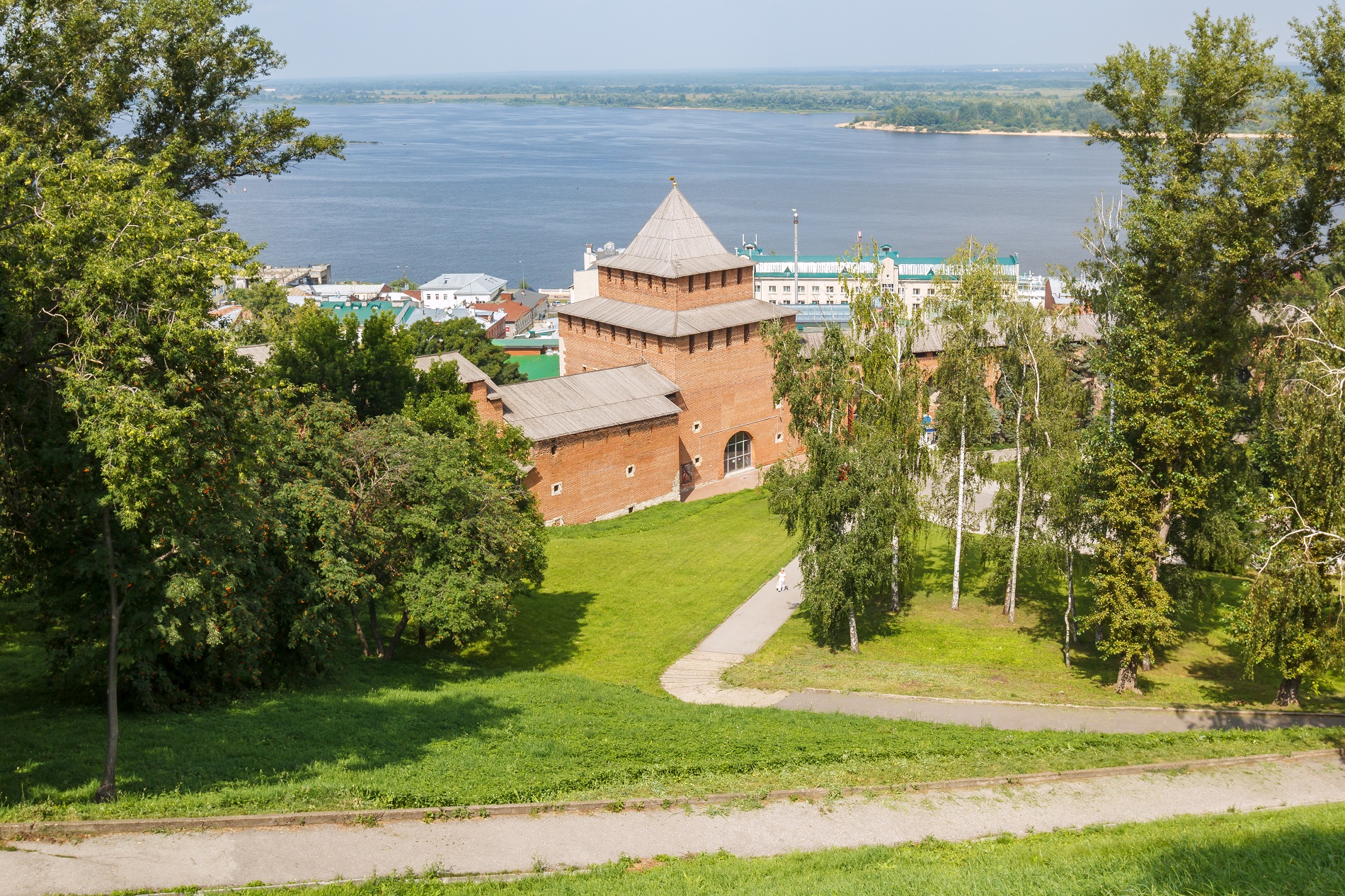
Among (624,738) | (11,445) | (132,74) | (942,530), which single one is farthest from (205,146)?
(942,530)

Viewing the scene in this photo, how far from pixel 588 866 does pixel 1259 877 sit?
550cm

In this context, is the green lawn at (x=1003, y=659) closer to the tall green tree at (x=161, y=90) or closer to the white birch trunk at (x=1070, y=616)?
the white birch trunk at (x=1070, y=616)

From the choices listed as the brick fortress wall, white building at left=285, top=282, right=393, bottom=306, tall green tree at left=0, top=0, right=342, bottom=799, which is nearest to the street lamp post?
the brick fortress wall

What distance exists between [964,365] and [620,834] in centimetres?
1239

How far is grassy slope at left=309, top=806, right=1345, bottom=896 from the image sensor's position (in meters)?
8.97

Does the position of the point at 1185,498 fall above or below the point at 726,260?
below

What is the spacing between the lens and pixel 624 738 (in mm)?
13297

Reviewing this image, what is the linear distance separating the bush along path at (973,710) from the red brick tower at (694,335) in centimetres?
1434

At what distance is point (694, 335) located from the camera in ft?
106

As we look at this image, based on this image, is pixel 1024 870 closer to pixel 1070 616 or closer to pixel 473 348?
pixel 1070 616

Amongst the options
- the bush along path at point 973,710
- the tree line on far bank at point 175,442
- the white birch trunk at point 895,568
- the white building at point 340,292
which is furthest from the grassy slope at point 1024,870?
the white building at point 340,292

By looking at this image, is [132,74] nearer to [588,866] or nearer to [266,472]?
[266,472]

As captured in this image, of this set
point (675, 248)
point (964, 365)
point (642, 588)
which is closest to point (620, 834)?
point (642, 588)

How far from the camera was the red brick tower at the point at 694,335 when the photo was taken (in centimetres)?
3259
